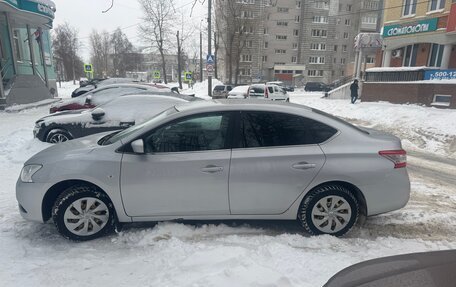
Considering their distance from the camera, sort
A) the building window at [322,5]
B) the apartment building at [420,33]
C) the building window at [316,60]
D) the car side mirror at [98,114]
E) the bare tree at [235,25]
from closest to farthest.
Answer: the car side mirror at [98,114]
the apartment building at [420,33]
the bare tree at [235,25]
the building window at [322,5]
the building window at [316,60]

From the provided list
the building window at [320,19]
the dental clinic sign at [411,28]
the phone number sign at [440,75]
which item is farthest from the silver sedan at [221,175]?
the building window at [320,19]

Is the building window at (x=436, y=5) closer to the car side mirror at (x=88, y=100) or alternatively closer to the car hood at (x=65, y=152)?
the car side mirror at (x=88, y=100)

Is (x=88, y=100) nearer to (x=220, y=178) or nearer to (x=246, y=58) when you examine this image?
(x=220, y=178)

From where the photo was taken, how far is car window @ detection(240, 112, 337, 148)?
3.66 metres

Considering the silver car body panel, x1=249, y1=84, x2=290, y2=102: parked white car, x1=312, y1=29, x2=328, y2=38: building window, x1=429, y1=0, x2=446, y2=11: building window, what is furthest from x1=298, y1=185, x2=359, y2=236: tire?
x1=312, y1=29, x2=328, y2=38: building window

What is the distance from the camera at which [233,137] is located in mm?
3643

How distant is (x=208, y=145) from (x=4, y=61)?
21414 mm

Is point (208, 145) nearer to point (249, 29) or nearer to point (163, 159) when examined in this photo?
point (163, 159)

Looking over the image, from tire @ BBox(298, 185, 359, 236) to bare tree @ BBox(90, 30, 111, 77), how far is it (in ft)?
237

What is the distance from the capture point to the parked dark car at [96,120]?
723cm

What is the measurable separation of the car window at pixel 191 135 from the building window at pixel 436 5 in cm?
2137

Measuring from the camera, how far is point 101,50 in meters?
73.3

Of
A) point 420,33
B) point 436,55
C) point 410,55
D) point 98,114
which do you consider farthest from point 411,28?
point 98,114

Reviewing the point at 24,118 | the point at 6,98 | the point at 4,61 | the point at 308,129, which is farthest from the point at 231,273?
the point at 4,61
